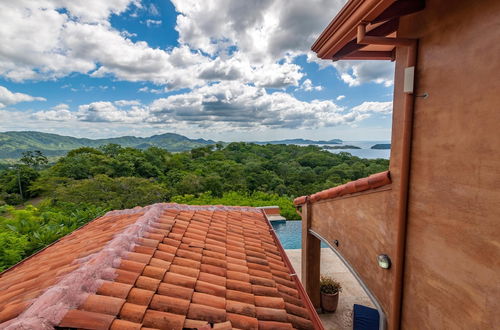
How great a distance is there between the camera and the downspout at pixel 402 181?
2.83m

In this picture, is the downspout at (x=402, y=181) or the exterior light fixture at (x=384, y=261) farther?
the exterior light fixture at (x=384, y=261)

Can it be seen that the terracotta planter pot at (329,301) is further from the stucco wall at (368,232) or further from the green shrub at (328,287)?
the stucco wall at (368,232)

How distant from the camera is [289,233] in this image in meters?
20.5

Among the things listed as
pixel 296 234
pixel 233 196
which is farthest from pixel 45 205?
pixel 296 234

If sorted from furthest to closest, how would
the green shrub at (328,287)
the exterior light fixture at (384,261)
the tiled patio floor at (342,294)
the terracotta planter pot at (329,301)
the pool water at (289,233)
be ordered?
the pool water at (289,233) < the green shrub at (328,287) < the terracotta planter pot at (329,301) < the tiled patio floor at (342,294) < the exterior light fixture at (384,261)

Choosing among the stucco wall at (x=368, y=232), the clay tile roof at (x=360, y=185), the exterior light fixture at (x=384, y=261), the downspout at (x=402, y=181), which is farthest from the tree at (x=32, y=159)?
the downspout at (x=402, y=181)

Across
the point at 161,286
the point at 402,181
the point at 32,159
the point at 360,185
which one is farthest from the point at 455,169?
the point at 32,159

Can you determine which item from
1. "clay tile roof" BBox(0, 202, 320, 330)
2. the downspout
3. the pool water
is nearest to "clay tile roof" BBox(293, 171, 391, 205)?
the downspout

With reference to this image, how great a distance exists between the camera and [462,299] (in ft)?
8.13

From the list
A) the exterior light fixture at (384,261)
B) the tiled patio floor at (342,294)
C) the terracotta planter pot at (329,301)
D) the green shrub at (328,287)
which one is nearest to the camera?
the exterior light fixture at (384,261)

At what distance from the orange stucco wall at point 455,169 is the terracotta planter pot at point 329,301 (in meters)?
5.67

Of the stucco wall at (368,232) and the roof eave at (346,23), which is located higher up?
the roof eave at (346,23)

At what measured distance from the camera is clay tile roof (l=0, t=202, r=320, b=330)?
220 cm

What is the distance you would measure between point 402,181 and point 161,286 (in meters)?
3.14
